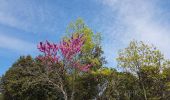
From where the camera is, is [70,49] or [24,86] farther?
[24,86]

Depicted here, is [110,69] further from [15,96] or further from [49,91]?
[15,96]

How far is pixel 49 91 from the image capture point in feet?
162

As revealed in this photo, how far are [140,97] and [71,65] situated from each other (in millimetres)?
15901

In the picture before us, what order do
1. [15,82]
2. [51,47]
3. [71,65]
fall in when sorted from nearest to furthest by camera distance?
[51,47], [71,65], [15,82]

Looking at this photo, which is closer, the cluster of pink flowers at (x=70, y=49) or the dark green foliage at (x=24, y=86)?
the cluster of pink flowers at (x=70, y=49)

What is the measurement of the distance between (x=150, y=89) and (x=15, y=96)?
67.9 ft

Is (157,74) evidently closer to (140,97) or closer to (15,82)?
(140,97)

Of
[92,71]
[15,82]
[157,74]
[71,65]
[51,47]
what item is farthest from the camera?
[15,82]

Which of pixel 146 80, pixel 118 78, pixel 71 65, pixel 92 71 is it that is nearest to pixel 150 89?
pixel 146 80

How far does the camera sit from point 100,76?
4575 cm

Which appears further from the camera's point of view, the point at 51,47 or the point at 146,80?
the point at 146,80

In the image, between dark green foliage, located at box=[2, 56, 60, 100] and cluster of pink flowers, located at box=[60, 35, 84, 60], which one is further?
dark green foliage, located at box=[2, 56, 60, 100]

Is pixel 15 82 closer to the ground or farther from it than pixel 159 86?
farther from it

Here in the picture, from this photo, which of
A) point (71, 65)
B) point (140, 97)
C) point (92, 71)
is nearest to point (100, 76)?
point (92, 71)
